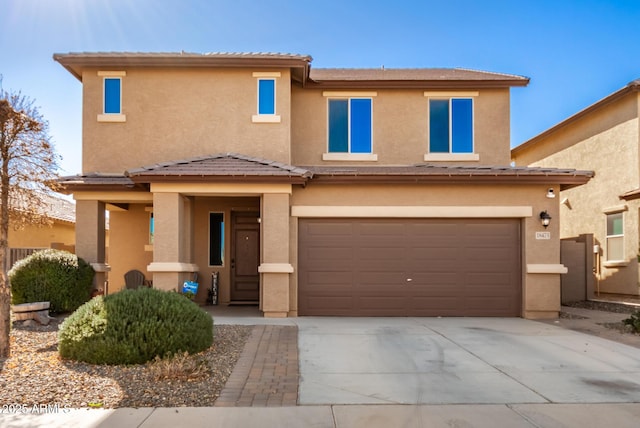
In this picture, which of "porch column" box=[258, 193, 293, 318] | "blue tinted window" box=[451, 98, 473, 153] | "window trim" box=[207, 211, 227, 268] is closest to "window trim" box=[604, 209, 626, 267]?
"blue tinted window" box=[451, 98, 473, 153]

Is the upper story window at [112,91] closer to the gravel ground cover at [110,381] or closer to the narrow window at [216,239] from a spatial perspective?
the narrow window at [216,239]

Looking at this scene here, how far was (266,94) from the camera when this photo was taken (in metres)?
14.0

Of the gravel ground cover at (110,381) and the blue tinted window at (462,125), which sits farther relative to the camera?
the blue tinted window at (462,125)

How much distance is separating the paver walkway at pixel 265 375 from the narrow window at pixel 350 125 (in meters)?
6.88

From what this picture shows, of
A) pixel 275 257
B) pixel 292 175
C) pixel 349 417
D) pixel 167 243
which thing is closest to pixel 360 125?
pixel 292 175

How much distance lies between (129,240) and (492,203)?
34.9ft

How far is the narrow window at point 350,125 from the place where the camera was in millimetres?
15070

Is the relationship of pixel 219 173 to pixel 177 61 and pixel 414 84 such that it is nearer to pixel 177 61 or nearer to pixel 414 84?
pixel 177 61

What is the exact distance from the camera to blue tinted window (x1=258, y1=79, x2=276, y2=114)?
1398 cm

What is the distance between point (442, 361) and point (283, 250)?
5308 millimetres

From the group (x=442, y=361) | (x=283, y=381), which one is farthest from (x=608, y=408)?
(x=283, y=381)

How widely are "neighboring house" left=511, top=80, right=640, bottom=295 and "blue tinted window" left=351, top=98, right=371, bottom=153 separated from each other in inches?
330

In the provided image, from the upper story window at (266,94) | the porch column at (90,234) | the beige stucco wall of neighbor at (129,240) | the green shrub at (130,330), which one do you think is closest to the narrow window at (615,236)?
the upper story window at (266,94)

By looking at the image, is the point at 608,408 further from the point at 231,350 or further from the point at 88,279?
the point at 88,279
